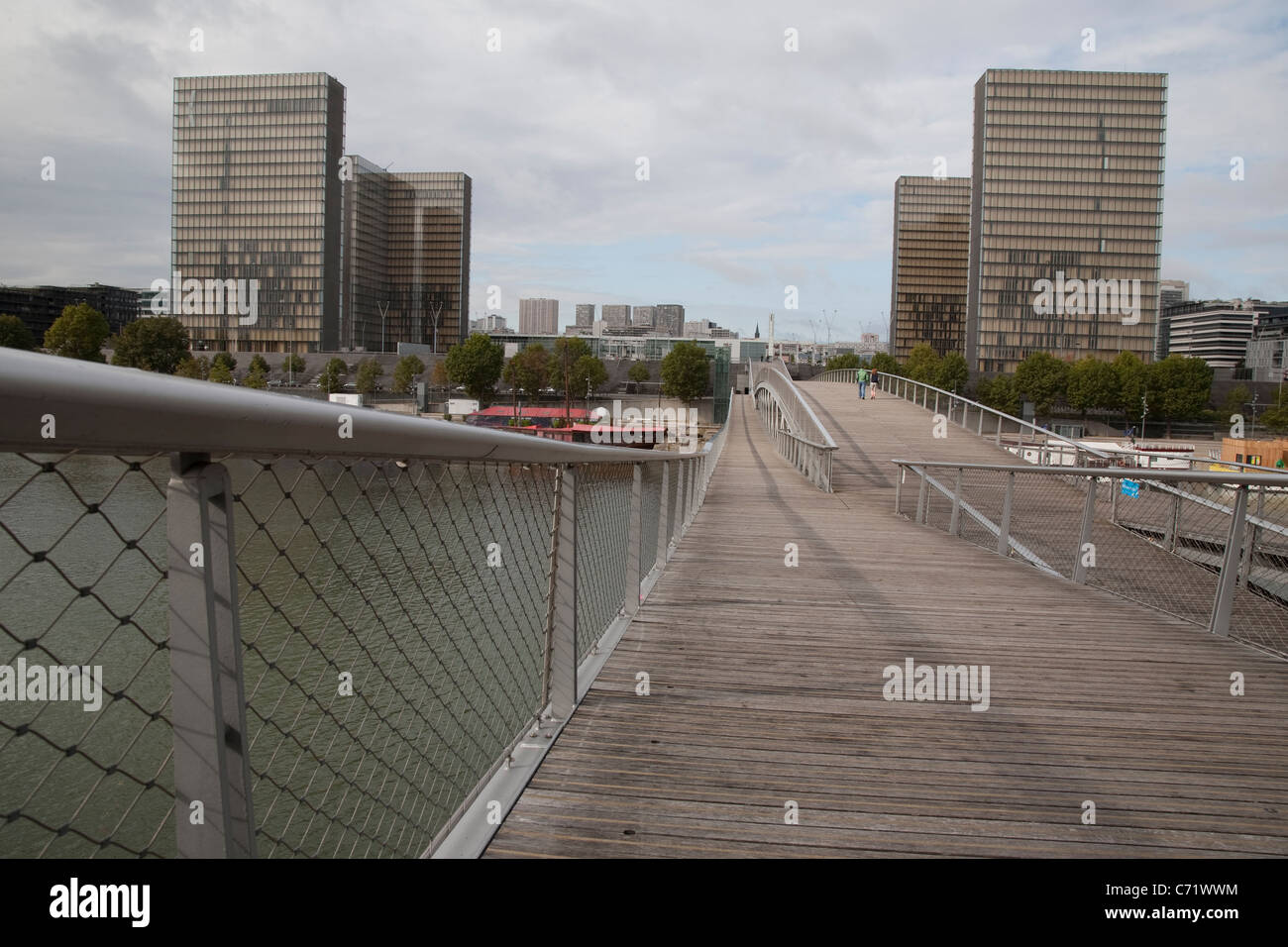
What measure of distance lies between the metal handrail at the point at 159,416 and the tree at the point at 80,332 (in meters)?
26.7

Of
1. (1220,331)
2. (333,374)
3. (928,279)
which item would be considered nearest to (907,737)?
(333,374)

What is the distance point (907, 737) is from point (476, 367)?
78894 millimetres

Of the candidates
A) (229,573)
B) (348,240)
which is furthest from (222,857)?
(348,240)

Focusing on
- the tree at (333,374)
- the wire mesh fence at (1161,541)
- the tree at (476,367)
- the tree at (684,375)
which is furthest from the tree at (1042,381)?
the wire mesh fence at (1161,541)

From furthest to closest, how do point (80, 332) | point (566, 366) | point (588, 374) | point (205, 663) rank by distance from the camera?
point (588, 374) → point (566, 366) → point (80, 332) → point (205, 663)

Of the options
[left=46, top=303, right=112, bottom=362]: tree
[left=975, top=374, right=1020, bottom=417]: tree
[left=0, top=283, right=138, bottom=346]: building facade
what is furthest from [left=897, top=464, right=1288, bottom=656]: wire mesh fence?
[left=975, top=374, right=1020, bottom=417]: tree

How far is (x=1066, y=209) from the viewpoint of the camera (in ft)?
313

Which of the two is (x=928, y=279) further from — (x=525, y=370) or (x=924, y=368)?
(x=525, y=370)

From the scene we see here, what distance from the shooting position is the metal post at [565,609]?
117 inches

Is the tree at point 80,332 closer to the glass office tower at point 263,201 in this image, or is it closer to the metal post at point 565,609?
the metal post at point 565,609

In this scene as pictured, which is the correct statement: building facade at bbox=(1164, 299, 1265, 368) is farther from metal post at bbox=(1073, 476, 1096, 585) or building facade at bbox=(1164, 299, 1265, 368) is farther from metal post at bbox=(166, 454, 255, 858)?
metal post at bbox=(166, 454, 255, 858)
